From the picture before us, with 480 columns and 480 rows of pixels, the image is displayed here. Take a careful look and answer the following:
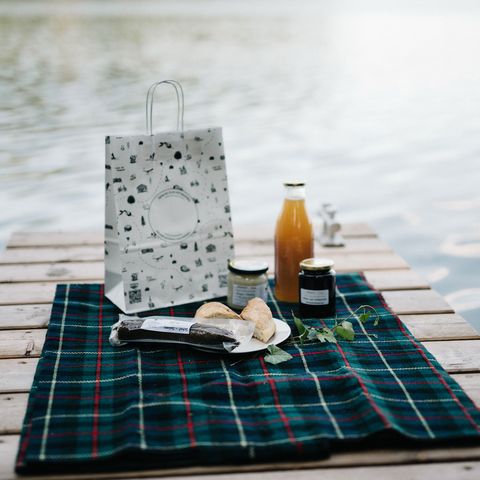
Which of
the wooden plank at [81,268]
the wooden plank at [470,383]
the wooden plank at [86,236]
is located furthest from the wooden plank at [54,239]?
the wooden plank at [470,383]

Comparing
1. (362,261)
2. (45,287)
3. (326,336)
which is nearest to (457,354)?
(326,336)

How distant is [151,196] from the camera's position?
1.68 meters

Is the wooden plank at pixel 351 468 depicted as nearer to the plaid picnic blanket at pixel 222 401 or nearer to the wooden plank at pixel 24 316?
the plaid picnic blanket at pixel 222 401

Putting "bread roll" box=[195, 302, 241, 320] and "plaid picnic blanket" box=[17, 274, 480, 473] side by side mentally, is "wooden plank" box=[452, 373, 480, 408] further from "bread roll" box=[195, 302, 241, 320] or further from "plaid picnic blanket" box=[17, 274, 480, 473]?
"bread roll" box=[195, 302, 241, 320]

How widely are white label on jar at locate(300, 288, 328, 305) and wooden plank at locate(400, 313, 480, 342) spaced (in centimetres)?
18

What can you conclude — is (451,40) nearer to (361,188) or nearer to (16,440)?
(361,188)

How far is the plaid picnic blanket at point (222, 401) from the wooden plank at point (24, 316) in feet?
0.37

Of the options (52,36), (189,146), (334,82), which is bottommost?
(189,146)

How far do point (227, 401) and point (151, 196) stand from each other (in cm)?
59

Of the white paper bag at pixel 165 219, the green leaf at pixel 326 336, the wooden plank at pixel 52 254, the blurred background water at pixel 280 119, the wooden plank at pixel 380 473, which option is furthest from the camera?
the blurred background water at pixel 280 119

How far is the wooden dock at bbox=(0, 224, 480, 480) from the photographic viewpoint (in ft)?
3.52

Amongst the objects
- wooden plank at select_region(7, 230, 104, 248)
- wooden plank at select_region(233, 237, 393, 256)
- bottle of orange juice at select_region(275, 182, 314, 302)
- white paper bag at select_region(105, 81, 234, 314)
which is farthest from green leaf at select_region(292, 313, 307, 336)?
wooden plank at select_region(7, 230, 104, 248)

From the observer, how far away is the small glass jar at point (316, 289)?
154cm

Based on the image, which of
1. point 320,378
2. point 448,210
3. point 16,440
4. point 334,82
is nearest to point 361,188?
point 448,210
